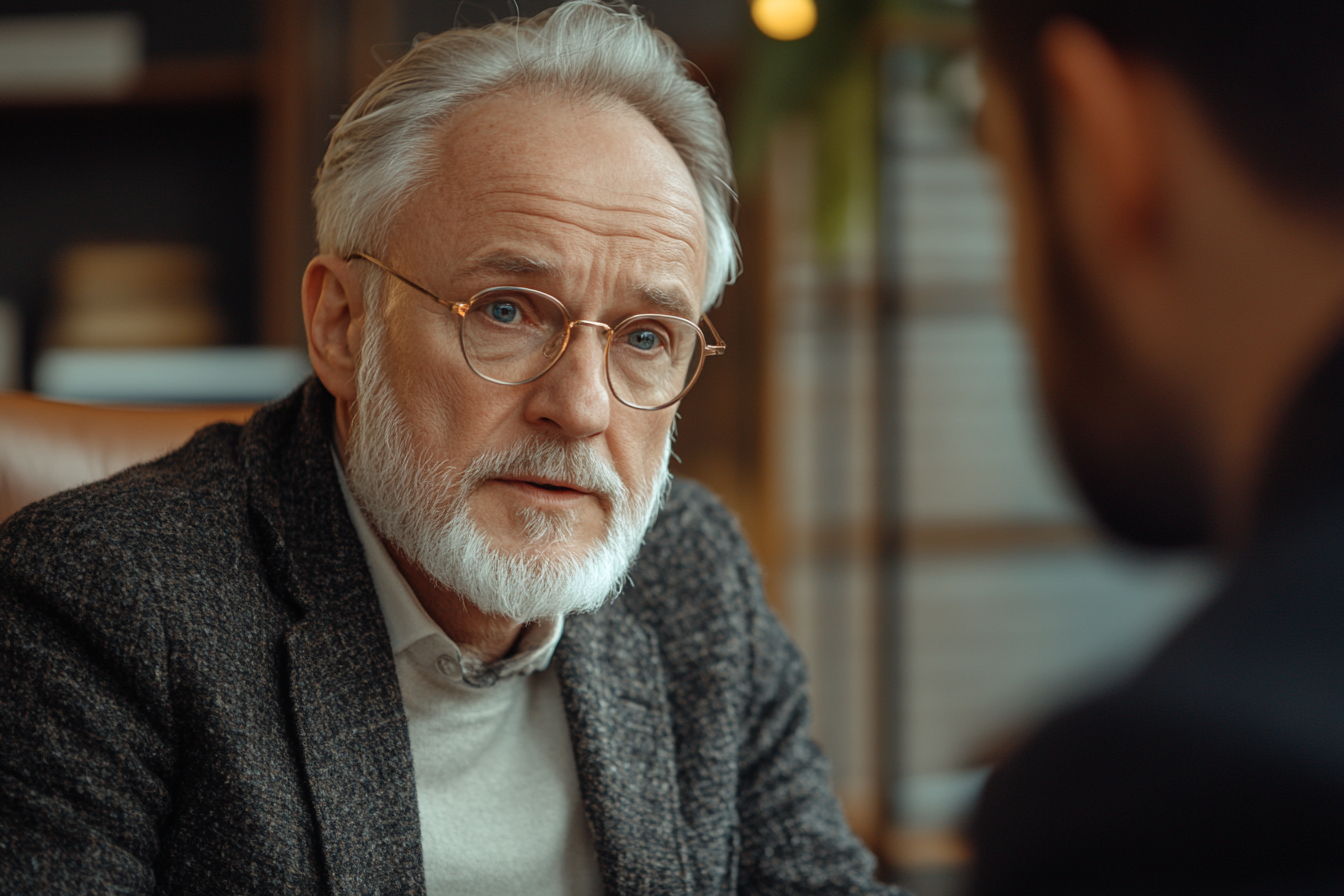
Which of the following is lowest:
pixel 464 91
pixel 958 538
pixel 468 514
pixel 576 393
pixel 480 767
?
pixel 958 538

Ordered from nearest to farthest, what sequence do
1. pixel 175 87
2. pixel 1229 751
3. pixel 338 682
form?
1. pixel 1229 751
2. pixel 338 682
3. pixel 175 87

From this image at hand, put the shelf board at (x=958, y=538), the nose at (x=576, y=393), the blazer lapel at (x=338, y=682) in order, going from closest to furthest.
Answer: the blazer lapel at (x=338, y=682) → the nose at (x=576, y=393) → the shelf board at (x=958, y=538)

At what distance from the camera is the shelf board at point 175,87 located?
2.74m

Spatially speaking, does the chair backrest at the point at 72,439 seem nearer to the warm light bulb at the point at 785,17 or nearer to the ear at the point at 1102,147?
the ear at the point at 1102,147

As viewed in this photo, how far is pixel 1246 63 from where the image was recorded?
0.20m

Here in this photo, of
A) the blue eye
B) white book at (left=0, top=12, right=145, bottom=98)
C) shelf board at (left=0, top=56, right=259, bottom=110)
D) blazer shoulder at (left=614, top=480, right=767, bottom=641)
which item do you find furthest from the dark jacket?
white book at (left=0, top=12, right=145, bottom=98)

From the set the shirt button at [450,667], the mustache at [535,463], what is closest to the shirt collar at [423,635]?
the shirt button at [450,667]

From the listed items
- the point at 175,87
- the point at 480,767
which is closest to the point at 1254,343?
the point at 480,767

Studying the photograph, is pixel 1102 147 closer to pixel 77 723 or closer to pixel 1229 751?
pixel 1229 751

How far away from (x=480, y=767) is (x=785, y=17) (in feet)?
6.20

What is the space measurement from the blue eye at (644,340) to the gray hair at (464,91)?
233 mm

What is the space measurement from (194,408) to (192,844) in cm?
63

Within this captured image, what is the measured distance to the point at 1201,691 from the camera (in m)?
0.18

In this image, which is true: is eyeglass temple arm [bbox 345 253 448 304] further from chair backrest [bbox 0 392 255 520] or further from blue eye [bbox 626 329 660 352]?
chair backrest [bbox 0 392 255 520]
